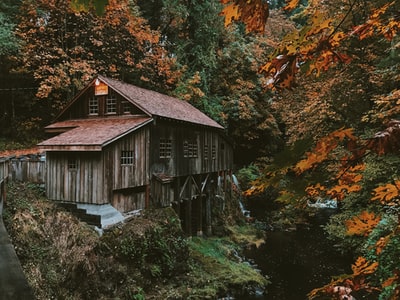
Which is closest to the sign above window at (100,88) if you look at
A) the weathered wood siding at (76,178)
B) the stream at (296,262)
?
the weathered wood siding at (76,178)

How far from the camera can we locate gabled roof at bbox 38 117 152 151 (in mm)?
13727

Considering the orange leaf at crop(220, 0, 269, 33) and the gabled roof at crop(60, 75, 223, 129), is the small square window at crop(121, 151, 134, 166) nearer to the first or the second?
the gabled roof at crop(60, 75, 223, 129)

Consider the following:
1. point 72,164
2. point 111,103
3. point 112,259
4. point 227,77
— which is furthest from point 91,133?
point 227,77

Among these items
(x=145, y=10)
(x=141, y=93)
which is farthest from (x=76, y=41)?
(x=145, y=10)

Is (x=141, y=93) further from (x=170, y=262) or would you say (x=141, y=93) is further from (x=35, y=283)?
(x=35, y=283)

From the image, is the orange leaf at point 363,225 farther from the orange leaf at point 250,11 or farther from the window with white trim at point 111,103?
the window with white trim at point 111,103

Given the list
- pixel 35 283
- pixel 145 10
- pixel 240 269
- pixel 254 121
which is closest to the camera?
pixel 35 283

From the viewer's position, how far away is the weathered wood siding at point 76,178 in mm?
14078

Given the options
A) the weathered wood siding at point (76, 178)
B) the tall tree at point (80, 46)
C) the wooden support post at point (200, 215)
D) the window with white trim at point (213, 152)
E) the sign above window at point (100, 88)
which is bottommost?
the wooden support post at point (200, 215)

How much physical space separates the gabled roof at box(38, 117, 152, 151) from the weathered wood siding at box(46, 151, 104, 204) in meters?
0.63

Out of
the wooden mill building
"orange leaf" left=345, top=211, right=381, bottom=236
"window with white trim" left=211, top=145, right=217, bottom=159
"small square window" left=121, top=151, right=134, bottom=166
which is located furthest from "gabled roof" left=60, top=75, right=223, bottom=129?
"orange leaf" left=345, top=211, right=381, bottom=236

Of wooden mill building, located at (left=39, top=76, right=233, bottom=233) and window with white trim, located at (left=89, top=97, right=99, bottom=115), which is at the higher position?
window with white trim, located at (left=89, top=97, right=99, bottom=115)

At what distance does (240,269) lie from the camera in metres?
16.1

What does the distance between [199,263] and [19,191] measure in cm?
866
